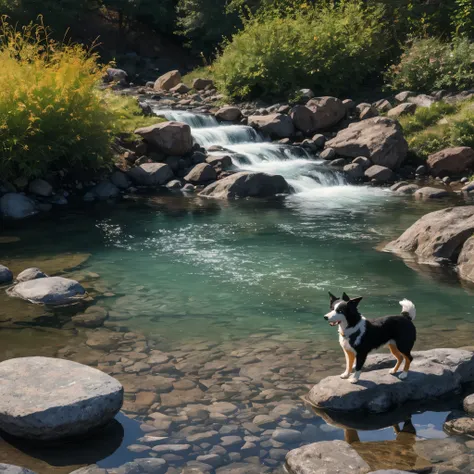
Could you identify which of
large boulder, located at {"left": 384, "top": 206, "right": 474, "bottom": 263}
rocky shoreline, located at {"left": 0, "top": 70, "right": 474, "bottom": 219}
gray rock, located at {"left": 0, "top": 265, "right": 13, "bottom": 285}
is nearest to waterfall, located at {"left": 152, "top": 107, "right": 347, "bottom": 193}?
rocky shoreline, located at {"left": 0, "top": 70, "right": 474, "bottom": 219}

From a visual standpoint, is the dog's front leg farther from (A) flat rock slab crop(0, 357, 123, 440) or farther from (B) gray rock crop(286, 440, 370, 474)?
(A) flat rock slab crop(0, 357, 123, 440)

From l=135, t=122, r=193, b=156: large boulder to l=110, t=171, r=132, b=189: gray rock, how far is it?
1.67 metres

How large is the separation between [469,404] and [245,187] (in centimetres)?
1153

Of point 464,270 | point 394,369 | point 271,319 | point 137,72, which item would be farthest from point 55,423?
point 137,72

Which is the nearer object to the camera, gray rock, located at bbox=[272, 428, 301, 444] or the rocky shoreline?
gray rock, located at bbox=[272, 428, 301, 444]

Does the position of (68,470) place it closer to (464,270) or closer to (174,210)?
(464,270)

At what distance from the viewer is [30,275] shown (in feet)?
34.4

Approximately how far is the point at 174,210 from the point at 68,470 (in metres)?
10.8

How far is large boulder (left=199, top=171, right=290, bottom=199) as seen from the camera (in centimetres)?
1747

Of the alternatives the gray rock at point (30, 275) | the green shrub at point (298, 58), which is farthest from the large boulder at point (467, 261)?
the green shrub at point (298, 58)

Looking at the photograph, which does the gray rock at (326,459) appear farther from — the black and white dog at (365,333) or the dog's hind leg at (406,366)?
the dog's hind leg at (406,366)

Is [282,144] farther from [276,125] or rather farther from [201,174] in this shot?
[201,174]

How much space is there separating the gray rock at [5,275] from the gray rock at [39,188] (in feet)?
20.1

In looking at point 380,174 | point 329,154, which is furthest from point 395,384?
point 329,154
